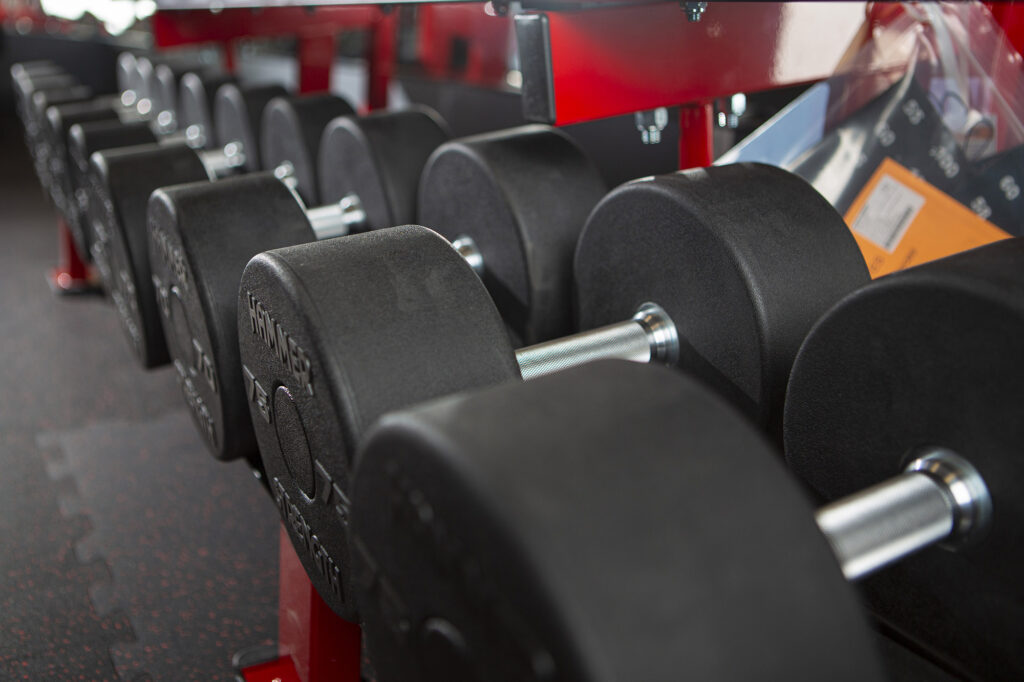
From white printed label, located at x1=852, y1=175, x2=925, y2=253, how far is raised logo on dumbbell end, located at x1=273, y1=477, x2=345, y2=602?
0.73m

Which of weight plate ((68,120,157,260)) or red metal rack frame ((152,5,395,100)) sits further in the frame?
red metal rack frame ((152,5,395,100))

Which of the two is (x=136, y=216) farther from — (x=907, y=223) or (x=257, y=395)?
(x=907, y=223)

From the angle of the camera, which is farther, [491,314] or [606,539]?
[491,314]

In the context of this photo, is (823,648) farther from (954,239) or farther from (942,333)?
(954,239)

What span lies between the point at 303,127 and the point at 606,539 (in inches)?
52.2

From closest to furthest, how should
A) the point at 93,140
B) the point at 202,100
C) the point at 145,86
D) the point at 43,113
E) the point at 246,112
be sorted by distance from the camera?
the point at 93,140
the point at 246,112
the point at 43,113
the point at 202,100
the point at 145,86

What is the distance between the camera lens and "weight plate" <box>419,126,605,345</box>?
1.05 m

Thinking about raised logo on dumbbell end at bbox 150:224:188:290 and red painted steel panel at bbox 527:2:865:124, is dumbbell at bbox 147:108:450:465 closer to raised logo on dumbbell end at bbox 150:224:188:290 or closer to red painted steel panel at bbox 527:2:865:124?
raised logo on dumbbell end at bbox 150:224:188:290

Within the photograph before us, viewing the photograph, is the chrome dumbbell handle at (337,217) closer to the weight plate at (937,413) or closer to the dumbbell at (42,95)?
the weight plate at (937,413)

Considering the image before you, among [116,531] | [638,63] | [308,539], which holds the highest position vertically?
[638,63]

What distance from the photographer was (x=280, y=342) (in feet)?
2.14

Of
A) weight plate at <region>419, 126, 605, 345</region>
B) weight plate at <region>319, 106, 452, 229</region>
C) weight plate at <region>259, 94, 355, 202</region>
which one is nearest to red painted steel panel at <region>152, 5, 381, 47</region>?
weight plate at <region>259, 94, 355, 202</region>

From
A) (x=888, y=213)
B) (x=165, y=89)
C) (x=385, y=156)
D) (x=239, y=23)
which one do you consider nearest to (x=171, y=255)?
(x=385, y=156)

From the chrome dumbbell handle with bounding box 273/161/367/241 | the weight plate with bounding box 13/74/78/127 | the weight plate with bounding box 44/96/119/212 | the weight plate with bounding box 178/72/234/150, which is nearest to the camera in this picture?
the chrome dumbbell handle with bounding box 273/161/367/241
